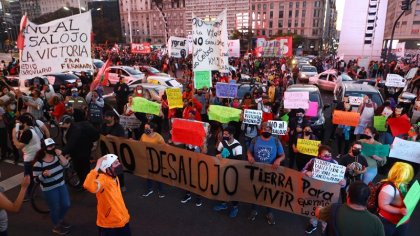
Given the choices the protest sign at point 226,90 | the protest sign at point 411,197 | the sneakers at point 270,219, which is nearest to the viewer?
the protest sign at point 411,197

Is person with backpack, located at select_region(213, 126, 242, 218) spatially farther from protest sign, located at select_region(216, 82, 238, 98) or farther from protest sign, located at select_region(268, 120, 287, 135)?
protest sign, located at select_region(216, 82, 238, 98)

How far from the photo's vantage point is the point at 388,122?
6.77 metres

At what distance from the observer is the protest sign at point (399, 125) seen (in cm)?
649

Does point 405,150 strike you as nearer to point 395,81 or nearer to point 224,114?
point 224,114

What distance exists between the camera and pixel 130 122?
780 centimetres

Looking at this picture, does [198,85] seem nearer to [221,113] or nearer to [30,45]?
[221,113]

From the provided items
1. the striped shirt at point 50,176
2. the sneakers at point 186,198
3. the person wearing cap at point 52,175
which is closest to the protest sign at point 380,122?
the sneakers at point 186,198

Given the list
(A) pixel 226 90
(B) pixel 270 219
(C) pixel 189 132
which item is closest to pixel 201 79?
(A) pixel 226 90

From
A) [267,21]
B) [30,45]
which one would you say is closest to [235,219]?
[30,45]

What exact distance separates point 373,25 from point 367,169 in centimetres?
2829

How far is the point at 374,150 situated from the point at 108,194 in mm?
4242

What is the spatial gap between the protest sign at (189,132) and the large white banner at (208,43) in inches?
103

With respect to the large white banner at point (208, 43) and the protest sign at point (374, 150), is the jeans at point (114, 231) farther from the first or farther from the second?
the large white banner at point (208, 43)

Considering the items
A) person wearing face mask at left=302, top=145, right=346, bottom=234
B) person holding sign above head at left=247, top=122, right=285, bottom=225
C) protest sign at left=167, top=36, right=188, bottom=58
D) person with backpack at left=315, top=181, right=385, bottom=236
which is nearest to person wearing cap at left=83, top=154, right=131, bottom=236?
person holding sign above head at left=247, top=122, right=285, bottom=225
